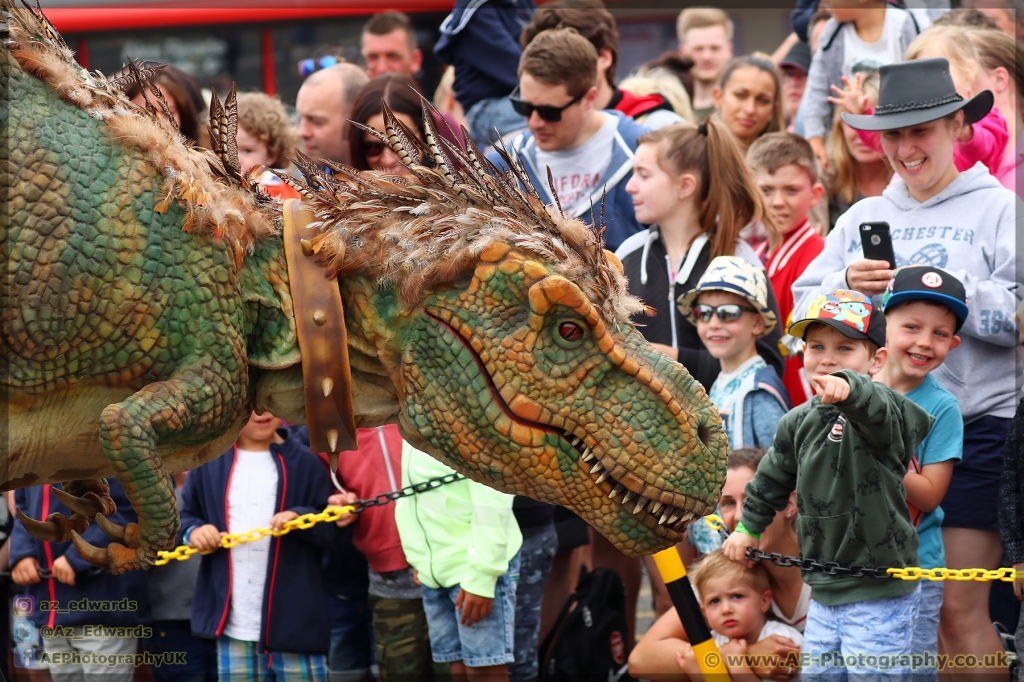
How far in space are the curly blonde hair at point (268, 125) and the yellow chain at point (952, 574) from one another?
10.9 ft

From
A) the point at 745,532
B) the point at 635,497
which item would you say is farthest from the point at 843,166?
the point at 635,497

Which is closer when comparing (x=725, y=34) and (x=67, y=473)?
(x=67, y=473)

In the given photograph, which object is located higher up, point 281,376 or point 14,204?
point 14,204

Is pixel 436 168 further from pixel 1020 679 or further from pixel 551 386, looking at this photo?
pixel 1020 679

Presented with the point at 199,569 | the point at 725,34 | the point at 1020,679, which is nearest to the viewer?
the point at 1020,679

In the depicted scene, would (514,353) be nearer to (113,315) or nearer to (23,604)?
(113,315)

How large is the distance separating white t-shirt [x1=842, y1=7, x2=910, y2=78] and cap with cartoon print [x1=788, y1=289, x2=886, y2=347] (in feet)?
9.40

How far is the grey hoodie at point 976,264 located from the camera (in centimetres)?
457

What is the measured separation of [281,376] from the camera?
2082 millimetres

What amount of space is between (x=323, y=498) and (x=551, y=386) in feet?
10.8

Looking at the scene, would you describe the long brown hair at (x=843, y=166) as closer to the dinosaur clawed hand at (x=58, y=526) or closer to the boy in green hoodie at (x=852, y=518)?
the boy in green hoodie at (x=852, y=518)

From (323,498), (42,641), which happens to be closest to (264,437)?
(323,498)

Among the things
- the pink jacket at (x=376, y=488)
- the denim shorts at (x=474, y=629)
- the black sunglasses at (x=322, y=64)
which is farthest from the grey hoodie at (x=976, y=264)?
the black sunglasses at (x=322, y=64)

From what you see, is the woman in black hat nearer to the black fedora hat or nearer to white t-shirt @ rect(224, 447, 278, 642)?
the black fedora hat
